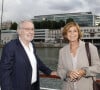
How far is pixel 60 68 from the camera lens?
2.83 meters

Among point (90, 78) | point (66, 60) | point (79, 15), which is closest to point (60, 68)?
point (66, 60)

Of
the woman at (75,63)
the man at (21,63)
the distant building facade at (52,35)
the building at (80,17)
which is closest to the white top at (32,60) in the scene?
the man at (21,63)

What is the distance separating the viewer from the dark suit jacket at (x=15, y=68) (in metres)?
2.68

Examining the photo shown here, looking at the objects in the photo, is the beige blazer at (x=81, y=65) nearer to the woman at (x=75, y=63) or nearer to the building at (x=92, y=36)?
the woman at (x=75, y=63)

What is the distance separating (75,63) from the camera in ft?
9.05

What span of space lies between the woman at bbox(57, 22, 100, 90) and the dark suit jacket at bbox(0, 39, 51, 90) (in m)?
0.27

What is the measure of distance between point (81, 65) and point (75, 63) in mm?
59

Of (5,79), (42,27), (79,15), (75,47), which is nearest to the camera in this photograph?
(5,79)

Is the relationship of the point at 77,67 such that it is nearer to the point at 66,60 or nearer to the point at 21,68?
the point at 66,60

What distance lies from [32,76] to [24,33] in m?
0.33

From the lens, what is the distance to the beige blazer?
2.67 meters

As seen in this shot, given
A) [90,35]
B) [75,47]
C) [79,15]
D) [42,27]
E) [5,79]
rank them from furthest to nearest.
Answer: [79,15], [42,27], [90,35], [75,47], [5,79]

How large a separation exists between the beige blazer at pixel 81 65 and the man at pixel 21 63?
216 millimetres

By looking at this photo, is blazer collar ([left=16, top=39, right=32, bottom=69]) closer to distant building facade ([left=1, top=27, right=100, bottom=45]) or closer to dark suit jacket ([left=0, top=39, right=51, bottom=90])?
dark suit jacket ([left=0, top=39, right=51, bottom=90])
